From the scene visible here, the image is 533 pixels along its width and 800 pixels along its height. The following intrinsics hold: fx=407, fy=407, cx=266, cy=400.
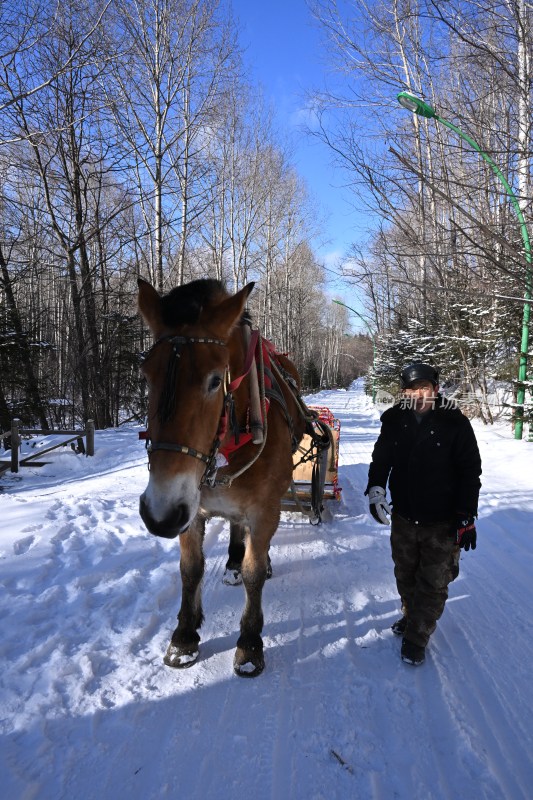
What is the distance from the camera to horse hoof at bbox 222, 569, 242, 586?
3496 mm

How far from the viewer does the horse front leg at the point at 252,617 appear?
8.03 feet

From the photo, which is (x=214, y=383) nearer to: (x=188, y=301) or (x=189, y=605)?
(x=188, y=301)

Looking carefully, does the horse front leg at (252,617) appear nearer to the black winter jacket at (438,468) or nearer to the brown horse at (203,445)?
the brown horse at (203,445)

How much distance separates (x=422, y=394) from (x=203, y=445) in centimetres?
163

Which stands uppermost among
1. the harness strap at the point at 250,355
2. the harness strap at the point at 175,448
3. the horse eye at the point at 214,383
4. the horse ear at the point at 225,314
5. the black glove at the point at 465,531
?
the horse ear at the point at 225,314

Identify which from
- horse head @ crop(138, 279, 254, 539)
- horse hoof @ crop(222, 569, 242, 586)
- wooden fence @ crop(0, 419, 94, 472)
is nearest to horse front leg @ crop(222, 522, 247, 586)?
horse hoof @ crop(222, 569, 242, 586)

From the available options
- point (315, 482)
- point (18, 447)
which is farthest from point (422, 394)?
point (18, 447)

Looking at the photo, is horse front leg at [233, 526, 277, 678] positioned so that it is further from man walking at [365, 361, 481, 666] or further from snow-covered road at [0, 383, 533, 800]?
man walking at [365, 361, 481, 666]

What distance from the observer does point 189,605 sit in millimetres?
2637

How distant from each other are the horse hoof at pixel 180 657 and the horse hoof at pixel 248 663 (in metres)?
0.26

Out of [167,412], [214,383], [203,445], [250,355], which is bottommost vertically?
[203,445]

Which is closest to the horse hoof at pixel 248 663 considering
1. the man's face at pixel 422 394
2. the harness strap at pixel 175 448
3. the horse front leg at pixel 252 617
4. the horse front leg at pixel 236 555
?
the horse front leg at pixel 252 617

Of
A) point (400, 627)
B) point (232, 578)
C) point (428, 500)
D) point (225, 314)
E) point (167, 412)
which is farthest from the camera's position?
point (232, 578)

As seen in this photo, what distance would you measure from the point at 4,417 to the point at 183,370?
1108cm
